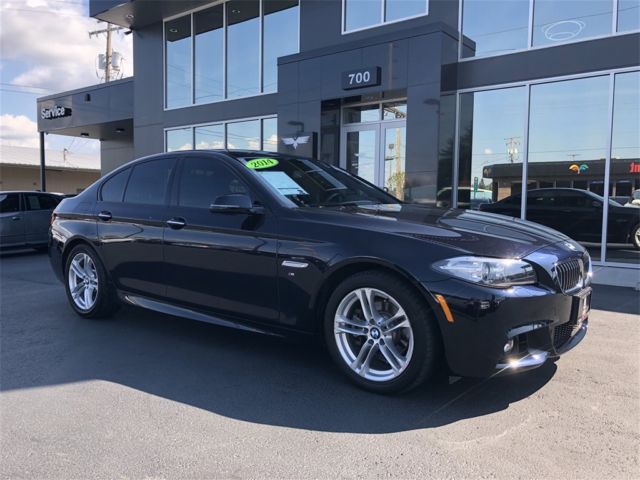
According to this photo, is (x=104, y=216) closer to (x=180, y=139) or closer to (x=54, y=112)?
(x=180, y=139)

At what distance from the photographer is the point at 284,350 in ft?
14.3

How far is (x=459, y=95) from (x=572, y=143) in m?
2.15

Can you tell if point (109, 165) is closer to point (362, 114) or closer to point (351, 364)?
point (362, 114)

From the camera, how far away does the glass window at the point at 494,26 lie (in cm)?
896

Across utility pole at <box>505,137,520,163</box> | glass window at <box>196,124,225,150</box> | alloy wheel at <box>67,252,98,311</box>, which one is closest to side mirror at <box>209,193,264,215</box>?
alloy wheel at <box>67,252,98,311</box>

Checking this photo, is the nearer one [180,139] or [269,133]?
[269,133]

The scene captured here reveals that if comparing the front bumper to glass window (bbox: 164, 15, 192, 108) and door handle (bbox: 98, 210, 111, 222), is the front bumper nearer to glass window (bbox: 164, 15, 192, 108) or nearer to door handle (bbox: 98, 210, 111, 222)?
door handle (bbox: 98, 210, 111, 222)

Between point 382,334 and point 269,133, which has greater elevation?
point 269,133

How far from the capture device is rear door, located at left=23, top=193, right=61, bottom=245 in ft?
38.7

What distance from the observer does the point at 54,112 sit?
2059 cm

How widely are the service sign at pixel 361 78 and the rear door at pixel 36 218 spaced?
7.39m

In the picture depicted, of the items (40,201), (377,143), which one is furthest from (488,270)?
(40,201)

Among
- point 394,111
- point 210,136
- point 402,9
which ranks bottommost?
point 210,136

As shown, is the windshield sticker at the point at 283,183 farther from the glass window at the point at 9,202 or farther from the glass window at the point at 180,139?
the glass window at the point at 180,139
